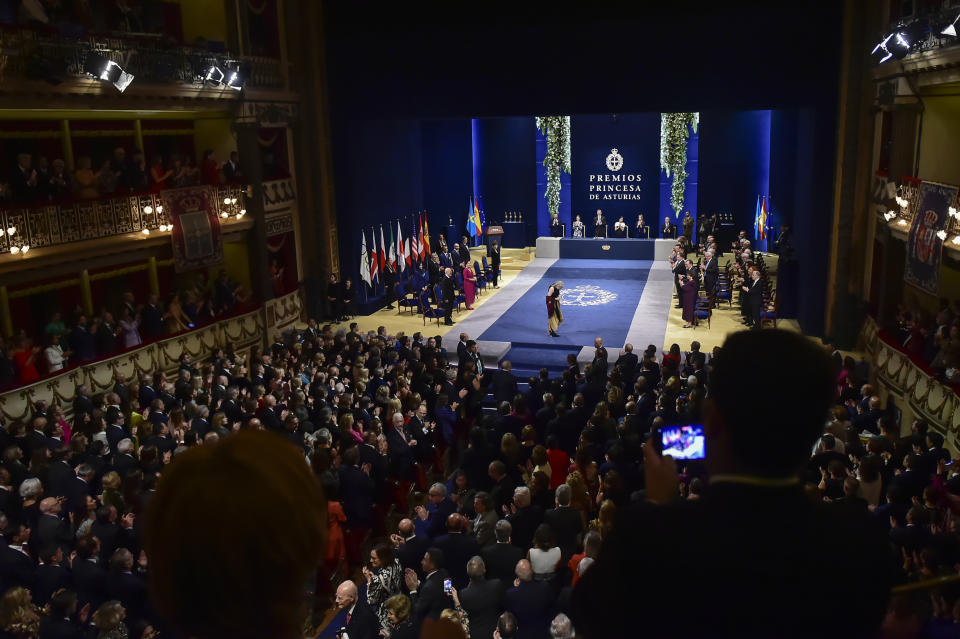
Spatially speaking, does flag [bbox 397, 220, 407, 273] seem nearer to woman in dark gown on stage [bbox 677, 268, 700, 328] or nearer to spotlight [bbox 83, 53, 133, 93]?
woman in dark gown on stage [bbox 677, 268, 700, 328]

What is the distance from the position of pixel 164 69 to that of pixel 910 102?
573 inches

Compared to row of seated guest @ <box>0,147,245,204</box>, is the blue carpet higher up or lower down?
lower down

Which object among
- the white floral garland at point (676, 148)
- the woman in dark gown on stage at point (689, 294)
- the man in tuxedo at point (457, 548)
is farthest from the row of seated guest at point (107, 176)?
the white floral garland at point (676, 148)

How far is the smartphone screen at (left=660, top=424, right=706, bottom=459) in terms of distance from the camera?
6.91 meters

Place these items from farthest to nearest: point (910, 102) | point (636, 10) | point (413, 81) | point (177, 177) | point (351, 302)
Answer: point (351, 302)
point (413, 81)
point (636, 10)
point (177, 177)
point (910, 102)

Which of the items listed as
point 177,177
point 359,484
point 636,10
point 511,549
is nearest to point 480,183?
point 636,10

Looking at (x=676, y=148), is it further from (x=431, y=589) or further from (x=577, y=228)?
(x=431, y=589)

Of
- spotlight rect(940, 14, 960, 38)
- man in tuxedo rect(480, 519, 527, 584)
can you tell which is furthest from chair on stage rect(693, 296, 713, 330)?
man in tuxedo rect(480, 519, 527, 584)

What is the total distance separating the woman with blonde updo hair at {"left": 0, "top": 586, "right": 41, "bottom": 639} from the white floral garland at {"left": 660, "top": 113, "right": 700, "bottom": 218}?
29.3 metres

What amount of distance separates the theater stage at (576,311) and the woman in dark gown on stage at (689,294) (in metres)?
0.70

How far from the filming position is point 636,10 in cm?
1902

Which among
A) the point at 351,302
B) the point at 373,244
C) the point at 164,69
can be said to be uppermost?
the point at 164,69

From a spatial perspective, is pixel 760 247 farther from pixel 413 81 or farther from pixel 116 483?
pixel 116 483

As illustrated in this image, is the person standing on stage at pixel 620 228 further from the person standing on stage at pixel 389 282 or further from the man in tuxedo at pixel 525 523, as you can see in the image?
the man in tuxedo at pixel 525 523
